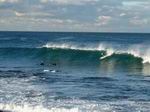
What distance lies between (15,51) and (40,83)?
1588 inches

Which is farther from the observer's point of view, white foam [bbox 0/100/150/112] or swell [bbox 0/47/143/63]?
swell [bbox 0/47/143/63]

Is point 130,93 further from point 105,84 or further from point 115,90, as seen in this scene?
point 105,84

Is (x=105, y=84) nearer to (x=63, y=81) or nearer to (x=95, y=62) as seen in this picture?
(x=63, y=81)

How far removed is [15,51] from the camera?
7044cm

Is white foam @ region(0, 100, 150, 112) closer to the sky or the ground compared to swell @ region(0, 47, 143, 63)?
closer to the ground

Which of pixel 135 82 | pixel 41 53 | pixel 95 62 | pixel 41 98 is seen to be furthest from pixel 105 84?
pixel 41 53

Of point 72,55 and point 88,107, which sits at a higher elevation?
point 72,55

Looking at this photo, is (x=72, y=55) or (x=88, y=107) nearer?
(x=88, y=107)

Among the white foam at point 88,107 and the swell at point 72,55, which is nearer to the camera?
the white foam at point 88,107

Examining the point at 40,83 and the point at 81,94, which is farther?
the point at 40,83

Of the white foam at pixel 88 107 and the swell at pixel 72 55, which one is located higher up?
the swell at pixel 72 55

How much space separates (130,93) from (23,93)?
563 cm

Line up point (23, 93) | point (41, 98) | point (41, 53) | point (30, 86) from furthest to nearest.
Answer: point (41, 53), point (30, 86), point (23, 93), point (41, 98)

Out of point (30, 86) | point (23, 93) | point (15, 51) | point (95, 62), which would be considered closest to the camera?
point (23, 93)
